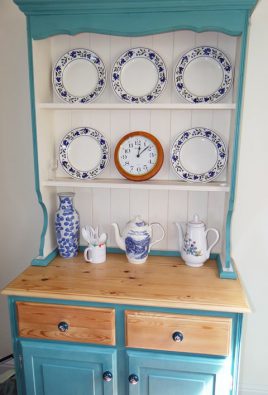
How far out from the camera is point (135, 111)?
5.23 ft

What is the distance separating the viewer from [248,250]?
1681mm

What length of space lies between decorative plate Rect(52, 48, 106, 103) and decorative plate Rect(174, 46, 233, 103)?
37cm

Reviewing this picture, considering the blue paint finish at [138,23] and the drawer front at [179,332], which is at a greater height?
the blue paint finish at [138,23]

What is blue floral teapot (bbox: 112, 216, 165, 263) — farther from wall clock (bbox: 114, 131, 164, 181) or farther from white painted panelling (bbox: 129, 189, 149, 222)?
wall clock (bbox: 114, 131, 164, 181)

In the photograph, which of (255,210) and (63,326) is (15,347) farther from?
(255,210)

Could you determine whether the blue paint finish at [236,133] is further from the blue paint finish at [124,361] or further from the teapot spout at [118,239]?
the teapot spout at [118,239]

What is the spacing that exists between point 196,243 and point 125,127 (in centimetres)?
Answer: 65

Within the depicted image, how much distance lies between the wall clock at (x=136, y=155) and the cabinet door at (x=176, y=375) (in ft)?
2.52

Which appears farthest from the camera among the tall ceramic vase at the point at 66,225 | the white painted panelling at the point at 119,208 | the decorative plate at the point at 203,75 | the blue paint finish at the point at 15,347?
the white painted panelling at the point at 119,208

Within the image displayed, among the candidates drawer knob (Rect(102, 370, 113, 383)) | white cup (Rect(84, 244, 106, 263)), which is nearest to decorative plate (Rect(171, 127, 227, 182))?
white cup (Rect(84, 244, 106, 263))

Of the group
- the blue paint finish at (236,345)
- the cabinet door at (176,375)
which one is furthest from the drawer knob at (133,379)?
the blue paint finish at (236,345)

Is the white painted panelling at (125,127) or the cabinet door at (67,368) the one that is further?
the white painted panelling at (125,127)

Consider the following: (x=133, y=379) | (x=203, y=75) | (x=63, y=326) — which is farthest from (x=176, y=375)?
(x=203, y=75)

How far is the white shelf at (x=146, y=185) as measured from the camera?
4.68 feet
